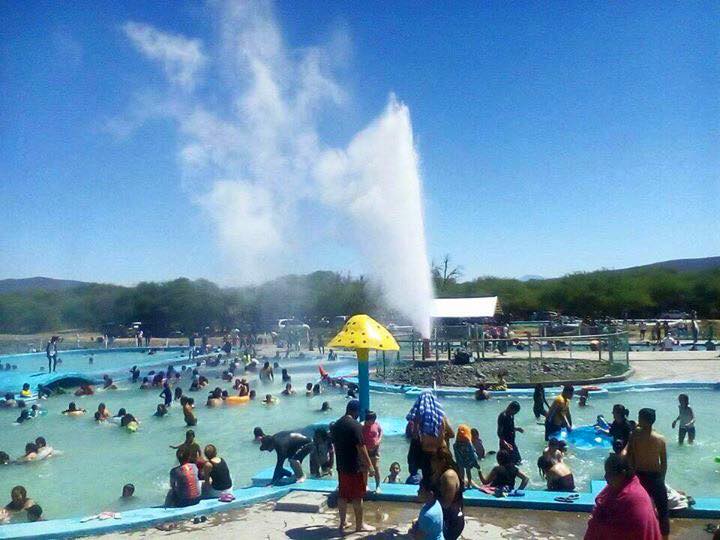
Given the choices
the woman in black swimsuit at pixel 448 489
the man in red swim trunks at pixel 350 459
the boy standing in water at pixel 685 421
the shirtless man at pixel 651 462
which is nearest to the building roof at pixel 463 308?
the boy standing in water at pixel 685 421

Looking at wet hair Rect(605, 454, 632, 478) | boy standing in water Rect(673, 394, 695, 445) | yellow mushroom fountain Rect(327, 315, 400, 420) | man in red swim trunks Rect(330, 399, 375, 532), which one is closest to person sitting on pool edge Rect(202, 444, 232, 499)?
man in red swim trunks Rect(330, 399, 375, 532)

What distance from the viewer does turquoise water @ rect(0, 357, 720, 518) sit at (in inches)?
467

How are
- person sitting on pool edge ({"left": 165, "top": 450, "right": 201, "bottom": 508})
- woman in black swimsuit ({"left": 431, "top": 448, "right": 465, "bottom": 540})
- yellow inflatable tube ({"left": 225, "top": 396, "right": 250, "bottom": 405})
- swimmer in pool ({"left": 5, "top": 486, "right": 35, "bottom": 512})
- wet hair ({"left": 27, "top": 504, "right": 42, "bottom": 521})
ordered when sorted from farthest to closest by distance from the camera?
yellow inflatable tube ({"left": 225, "top": 396, "right": 250, "bottom": 405})
swimmer in pool ({"left": 5, "top": 486, "right": 35, "bottom": 512})
wet hair ({"left": 27, "top": 504, "right": 42, "bottom": 521})
person sitting on pool edge ({"left": 165, "top": 450, "right": 201, "bottom": 508})
woman in black swimsuit ({"left": 431, "top": 448, "right": 465, "bottom": 540})

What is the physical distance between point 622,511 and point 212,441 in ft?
43.5

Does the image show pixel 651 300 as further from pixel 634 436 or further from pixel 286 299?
pixel 634 436

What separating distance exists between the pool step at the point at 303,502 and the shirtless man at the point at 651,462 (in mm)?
4192

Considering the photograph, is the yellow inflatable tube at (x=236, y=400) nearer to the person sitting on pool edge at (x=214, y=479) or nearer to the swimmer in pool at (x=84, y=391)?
the swimmer in pool at (x=84, y=391)

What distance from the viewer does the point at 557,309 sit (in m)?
69.4

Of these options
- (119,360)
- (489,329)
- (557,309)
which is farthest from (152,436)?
(557,309)

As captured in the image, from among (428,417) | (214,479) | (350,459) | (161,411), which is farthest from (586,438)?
(161,411)

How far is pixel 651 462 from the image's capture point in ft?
22.3

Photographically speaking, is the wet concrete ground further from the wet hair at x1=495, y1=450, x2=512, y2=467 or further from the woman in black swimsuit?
the woman in black swimsuit

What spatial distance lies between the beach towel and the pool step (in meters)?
3.24

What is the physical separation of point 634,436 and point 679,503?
189 cm
